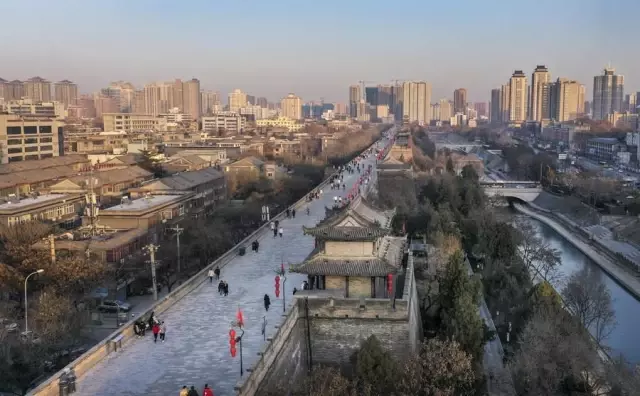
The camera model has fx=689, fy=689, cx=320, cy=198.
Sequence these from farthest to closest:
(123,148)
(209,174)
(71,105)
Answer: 1. (71,105)
2. (123,148)
3. (209,174)

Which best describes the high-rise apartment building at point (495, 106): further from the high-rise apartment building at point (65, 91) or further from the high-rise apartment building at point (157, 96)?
the high-rise apartment building at point (65, 91)

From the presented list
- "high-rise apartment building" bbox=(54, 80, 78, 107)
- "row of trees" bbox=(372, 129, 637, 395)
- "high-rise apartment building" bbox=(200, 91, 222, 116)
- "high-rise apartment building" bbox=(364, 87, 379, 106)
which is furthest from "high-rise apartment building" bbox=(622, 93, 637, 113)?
"row of trees" bbox=(372, 129, 637, 395)

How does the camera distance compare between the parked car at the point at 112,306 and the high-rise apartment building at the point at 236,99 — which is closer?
the parked car at the point at 112,306

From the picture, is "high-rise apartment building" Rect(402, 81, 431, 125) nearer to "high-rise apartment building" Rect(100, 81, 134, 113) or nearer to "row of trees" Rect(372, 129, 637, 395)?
"high-rise apartment building" Rect(100, 81, 134, 113)

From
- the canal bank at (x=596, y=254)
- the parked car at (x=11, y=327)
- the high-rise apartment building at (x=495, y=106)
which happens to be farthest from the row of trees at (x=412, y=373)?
the high-rise apartment building at (x=495, y=106)

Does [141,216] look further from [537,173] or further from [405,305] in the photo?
[537,173]

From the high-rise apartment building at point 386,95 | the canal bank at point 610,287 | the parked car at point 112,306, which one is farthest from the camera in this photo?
the high-rise apartment building at point 386,95

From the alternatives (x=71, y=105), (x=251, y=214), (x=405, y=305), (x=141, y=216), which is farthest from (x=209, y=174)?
(x=71, y=105)

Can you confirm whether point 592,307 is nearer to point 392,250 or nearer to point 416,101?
point 392,250
